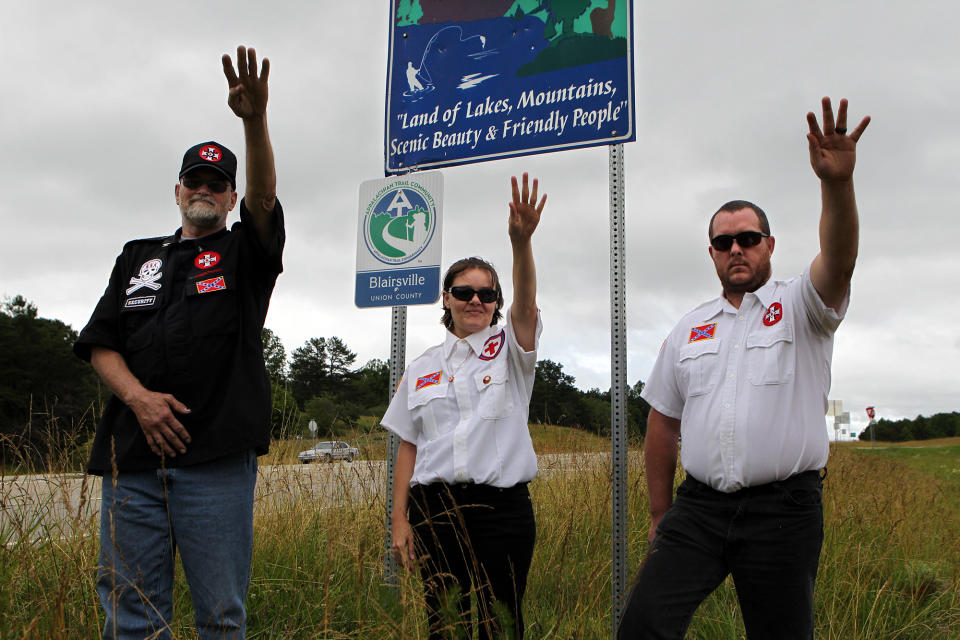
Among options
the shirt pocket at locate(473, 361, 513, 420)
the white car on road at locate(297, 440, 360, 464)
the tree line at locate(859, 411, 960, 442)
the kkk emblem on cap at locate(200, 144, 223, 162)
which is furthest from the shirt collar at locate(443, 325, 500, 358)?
the tree line at locate(859, 411, 960, 442)

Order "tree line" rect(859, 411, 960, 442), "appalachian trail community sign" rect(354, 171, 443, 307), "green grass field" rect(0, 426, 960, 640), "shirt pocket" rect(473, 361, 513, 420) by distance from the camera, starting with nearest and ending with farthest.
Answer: "shirt pocket" rect(473, 361, 513, 420) → "green grass field" rect(0, 426, 960, 640) → "appalachian trail community sign" rect(354, 171, 443, 307) → "tree line" rect(859, 411, 960, 442)

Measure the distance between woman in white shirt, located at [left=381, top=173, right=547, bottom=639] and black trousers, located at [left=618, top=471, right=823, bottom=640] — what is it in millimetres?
477

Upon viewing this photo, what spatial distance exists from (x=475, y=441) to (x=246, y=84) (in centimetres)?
146

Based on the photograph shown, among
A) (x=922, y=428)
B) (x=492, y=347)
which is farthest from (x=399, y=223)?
(x=922, y=428)

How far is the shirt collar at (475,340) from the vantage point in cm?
293

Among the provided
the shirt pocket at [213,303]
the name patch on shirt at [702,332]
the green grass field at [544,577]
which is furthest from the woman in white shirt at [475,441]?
the shirt pocket at [213,303]

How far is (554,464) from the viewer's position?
6180mm

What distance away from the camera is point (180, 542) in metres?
2.36

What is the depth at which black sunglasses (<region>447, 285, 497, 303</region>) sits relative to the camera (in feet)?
9.61

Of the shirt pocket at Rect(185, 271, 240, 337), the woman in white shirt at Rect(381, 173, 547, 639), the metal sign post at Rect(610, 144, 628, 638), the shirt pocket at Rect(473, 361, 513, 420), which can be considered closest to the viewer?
the shirt pocket at Rect(185, 271, 240, 337)

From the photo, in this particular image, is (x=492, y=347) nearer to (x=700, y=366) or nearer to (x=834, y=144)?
(x=700, y=366)

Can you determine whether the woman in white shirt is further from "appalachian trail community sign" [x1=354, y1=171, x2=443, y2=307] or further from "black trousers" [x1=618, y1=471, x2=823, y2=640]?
"appalachian trail community sign" [x1=354, y1=171, x2=443, y2=307]

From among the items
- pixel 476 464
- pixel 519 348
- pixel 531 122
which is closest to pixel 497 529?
pixel 476 464

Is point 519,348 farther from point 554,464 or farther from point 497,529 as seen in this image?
point 554,464
